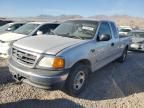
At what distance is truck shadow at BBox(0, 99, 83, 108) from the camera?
397 cm

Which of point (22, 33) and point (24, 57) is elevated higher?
point (24, 57)

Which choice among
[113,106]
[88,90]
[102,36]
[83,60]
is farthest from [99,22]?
[113,106]

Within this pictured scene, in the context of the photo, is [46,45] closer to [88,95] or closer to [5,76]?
[88,95]

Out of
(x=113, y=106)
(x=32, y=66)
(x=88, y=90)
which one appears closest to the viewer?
(x=32, y=66)

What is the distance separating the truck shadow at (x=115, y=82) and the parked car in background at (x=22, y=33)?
3.13m

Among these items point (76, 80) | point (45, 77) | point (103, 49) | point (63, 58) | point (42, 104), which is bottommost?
point (42, 104)

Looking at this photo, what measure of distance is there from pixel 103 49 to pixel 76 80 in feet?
4.66

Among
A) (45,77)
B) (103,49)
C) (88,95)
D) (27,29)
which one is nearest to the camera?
(45,77)

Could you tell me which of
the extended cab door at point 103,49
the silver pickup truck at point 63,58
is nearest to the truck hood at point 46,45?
the silver pickup truck at point 63,58

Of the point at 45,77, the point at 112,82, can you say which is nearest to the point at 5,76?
the point at 45,77

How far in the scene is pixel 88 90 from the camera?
5.00 meters

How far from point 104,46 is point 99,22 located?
751mm

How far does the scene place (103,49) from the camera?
17.6ft

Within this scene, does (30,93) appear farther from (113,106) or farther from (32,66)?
(113,106)
